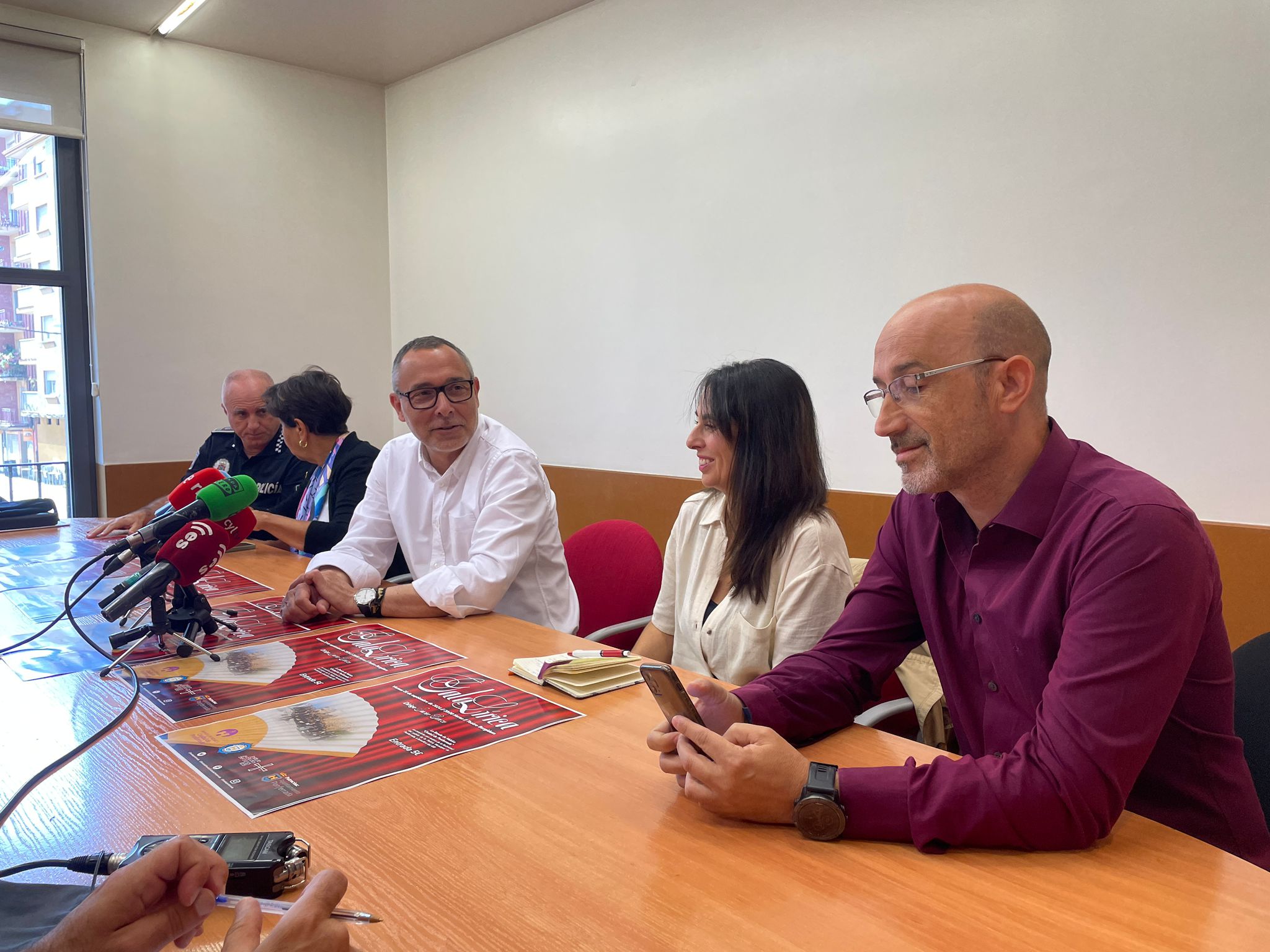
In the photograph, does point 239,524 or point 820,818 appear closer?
point 820,818

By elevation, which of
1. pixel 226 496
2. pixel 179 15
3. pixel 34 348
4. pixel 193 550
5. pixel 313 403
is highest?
pixel 179 15

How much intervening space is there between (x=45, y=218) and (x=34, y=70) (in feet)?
2.44

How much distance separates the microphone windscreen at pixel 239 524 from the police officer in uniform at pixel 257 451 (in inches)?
68.3

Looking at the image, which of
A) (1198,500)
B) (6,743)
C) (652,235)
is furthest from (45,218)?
(1198,500)

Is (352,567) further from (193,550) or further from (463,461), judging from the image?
(193,550)

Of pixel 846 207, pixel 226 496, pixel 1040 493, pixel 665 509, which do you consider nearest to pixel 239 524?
pixel 226 496

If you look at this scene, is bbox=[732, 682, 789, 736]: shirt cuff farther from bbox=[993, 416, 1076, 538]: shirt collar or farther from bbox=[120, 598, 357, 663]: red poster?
bbox=[120, 598, 357, 663]: red poster

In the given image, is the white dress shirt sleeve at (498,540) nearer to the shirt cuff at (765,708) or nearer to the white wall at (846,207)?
the shirt cuff at (765,708)

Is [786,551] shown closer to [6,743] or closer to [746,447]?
[746,447]

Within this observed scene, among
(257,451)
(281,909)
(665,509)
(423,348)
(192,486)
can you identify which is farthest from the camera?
(665,509)

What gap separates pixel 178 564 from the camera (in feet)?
6.03

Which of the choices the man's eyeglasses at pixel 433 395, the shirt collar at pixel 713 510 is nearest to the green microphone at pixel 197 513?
the man's eyeglasses at pixel 433 395

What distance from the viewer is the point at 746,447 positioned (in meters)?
2.09

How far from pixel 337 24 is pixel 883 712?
4.61m
